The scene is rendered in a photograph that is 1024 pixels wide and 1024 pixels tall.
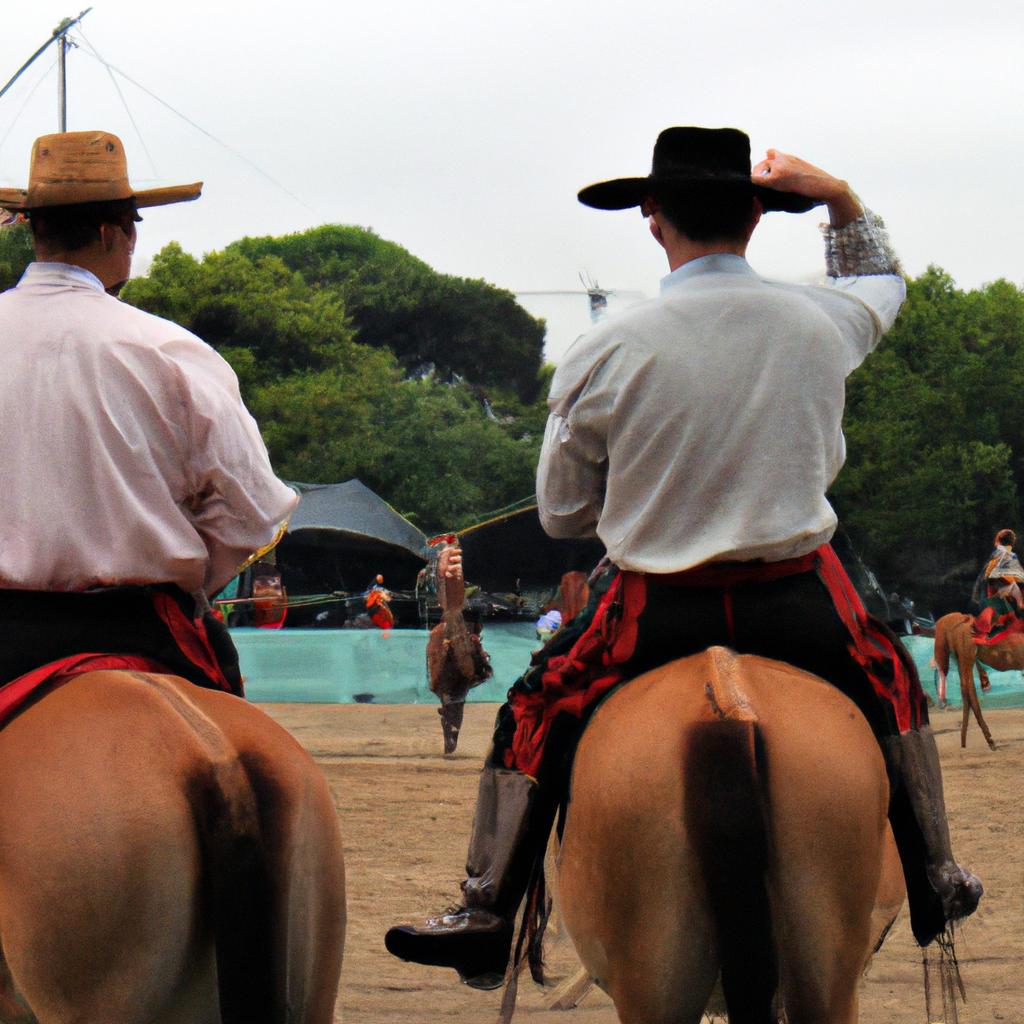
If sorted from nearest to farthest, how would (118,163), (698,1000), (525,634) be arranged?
(698,1000), (118,163), (525,634)

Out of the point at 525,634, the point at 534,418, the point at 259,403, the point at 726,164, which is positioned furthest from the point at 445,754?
the point at 534,418

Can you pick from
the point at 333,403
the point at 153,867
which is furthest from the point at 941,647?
the point at 333,403

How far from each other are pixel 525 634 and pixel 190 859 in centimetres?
2340

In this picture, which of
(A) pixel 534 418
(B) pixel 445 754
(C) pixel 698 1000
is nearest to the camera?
(C) pixel 698 1000

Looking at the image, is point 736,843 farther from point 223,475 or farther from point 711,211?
point 711,211

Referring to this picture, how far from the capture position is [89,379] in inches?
140

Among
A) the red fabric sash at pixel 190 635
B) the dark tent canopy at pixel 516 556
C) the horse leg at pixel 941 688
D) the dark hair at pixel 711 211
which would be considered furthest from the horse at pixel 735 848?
the dark tent canopy at pixel 516 556

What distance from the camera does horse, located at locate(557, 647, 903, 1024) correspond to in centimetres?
333

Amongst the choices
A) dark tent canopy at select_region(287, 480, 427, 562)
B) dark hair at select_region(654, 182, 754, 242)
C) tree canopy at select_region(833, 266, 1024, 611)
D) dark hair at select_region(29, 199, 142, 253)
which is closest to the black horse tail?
dark hair at select_region(654, 182, 754, 242)

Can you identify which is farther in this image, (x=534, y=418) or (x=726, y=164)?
(x=534, y=418)

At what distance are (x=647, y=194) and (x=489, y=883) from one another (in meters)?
1.87

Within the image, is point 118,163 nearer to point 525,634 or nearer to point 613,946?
point 613,946

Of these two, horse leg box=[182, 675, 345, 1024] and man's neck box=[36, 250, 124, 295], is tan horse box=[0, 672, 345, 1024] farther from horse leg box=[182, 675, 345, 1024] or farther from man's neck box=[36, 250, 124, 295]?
man's neck box=[36, 250, 124, 295]

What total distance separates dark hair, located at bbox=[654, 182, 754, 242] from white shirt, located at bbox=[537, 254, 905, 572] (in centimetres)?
15
